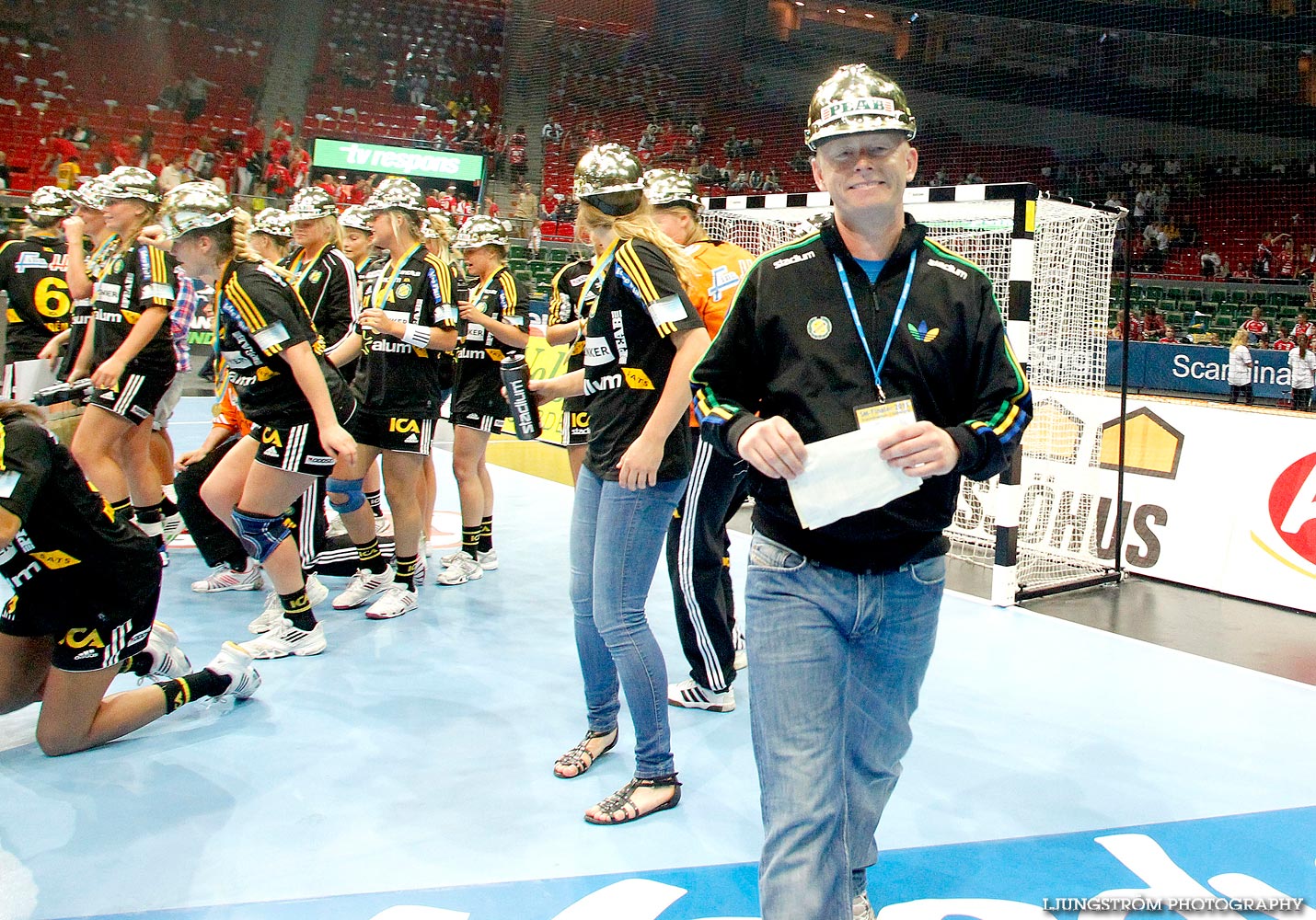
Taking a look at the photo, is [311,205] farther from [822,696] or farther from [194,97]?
[194,97]

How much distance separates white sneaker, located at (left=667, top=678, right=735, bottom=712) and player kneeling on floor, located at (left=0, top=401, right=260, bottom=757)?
A: 6.31 ft

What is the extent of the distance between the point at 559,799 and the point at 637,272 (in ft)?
5.38

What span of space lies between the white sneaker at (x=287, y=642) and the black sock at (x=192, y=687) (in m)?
0.66

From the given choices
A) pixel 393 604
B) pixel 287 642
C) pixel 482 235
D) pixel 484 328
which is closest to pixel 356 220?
pixel 482 235

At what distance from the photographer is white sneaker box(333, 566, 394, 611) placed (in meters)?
5.22

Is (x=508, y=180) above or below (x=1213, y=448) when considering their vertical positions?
above

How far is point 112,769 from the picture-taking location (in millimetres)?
3305

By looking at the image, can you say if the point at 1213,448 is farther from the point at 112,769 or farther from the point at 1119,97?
the point at 1119,97

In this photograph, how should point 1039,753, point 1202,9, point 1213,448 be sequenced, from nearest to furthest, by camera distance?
1. point 1039,753
2. point 1213,448
3. point 1202,9

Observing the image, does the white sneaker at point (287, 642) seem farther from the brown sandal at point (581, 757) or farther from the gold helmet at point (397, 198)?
the gold helmet at point (397, 198)

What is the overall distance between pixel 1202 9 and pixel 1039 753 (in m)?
22.4

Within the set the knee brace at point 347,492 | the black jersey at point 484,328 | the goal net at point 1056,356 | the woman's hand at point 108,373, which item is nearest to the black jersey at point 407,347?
the knee brace at point 347,492

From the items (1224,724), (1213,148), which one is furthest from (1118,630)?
(1213,148)

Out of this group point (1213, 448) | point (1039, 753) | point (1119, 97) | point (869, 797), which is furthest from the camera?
point (1119, 97)
